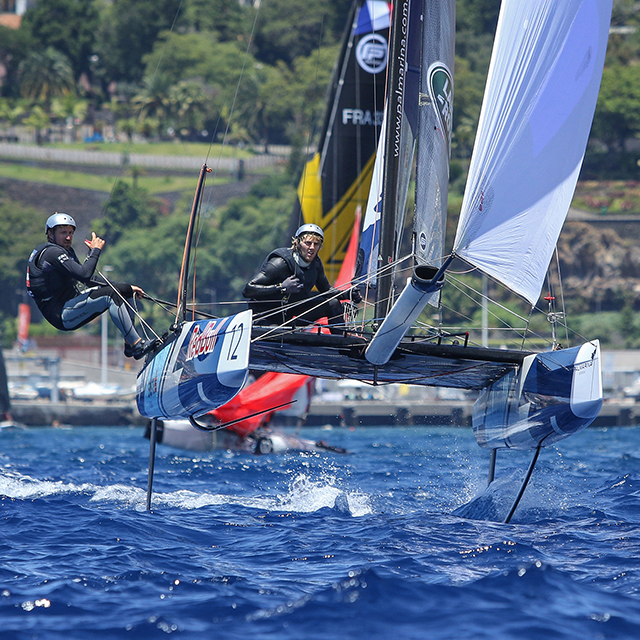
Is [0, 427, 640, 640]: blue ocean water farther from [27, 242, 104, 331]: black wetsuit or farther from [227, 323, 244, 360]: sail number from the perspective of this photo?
[27, 242, 104, 331]: black wetsuit

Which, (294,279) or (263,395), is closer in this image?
(294,279)

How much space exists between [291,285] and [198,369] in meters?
1.11

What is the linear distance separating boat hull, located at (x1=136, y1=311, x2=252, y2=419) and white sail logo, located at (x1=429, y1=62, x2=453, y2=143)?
278cm

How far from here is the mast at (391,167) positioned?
7602mm

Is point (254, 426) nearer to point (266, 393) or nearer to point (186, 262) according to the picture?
point (266, 393)

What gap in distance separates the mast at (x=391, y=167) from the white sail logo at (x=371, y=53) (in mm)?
7002

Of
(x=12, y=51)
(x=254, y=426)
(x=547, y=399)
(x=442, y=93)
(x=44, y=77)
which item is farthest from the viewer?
(x=12, y=51)

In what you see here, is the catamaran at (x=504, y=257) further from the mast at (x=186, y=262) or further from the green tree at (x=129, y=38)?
the green tree at (x=129, y=38)

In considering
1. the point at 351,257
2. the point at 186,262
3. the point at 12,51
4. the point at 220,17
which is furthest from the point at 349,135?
the point at 220,17

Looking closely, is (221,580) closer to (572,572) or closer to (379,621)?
(379,621)

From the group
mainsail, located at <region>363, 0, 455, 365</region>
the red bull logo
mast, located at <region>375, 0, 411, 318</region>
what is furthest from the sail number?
mast, located at <region>375, 0, 411, 318</region>

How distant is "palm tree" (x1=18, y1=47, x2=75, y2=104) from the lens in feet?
306

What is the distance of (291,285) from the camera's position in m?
7.41

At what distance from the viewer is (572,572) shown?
18.0ft
